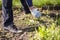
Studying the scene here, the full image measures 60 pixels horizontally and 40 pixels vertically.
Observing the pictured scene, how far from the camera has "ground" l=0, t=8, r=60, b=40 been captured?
3.42m

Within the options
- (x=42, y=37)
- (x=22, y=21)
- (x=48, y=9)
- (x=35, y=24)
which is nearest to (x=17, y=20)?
(x=22, y=21)

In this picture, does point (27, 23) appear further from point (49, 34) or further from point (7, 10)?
point (49, 34)

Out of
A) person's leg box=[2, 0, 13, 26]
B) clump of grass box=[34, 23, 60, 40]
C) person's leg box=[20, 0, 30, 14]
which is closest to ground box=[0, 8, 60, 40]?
person's leg box=[20, 0, 30, 14]

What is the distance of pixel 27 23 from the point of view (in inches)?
149

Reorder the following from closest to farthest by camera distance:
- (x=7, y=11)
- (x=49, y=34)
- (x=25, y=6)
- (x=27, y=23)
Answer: (x=49, y=34), (x=7, y=11), (x=27, y=23), (x=25, y=6)

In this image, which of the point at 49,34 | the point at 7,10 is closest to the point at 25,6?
the point at 7,10

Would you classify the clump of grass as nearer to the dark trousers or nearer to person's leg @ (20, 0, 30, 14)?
the dark trousers

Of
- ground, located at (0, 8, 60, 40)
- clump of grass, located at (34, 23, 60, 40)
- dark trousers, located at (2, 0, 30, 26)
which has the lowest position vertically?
ground, located at (0, 8, 60, 40)

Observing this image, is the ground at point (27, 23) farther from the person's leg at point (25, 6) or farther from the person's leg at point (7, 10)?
the person's leg at point (7, 10)

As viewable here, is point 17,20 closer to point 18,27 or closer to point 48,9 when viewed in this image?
point 18,27

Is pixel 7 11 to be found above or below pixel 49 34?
above

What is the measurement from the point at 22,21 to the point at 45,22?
398 millimetres

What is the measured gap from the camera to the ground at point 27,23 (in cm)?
342

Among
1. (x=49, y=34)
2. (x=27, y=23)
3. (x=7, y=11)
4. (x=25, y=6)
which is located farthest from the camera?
(x=25, y=6)
